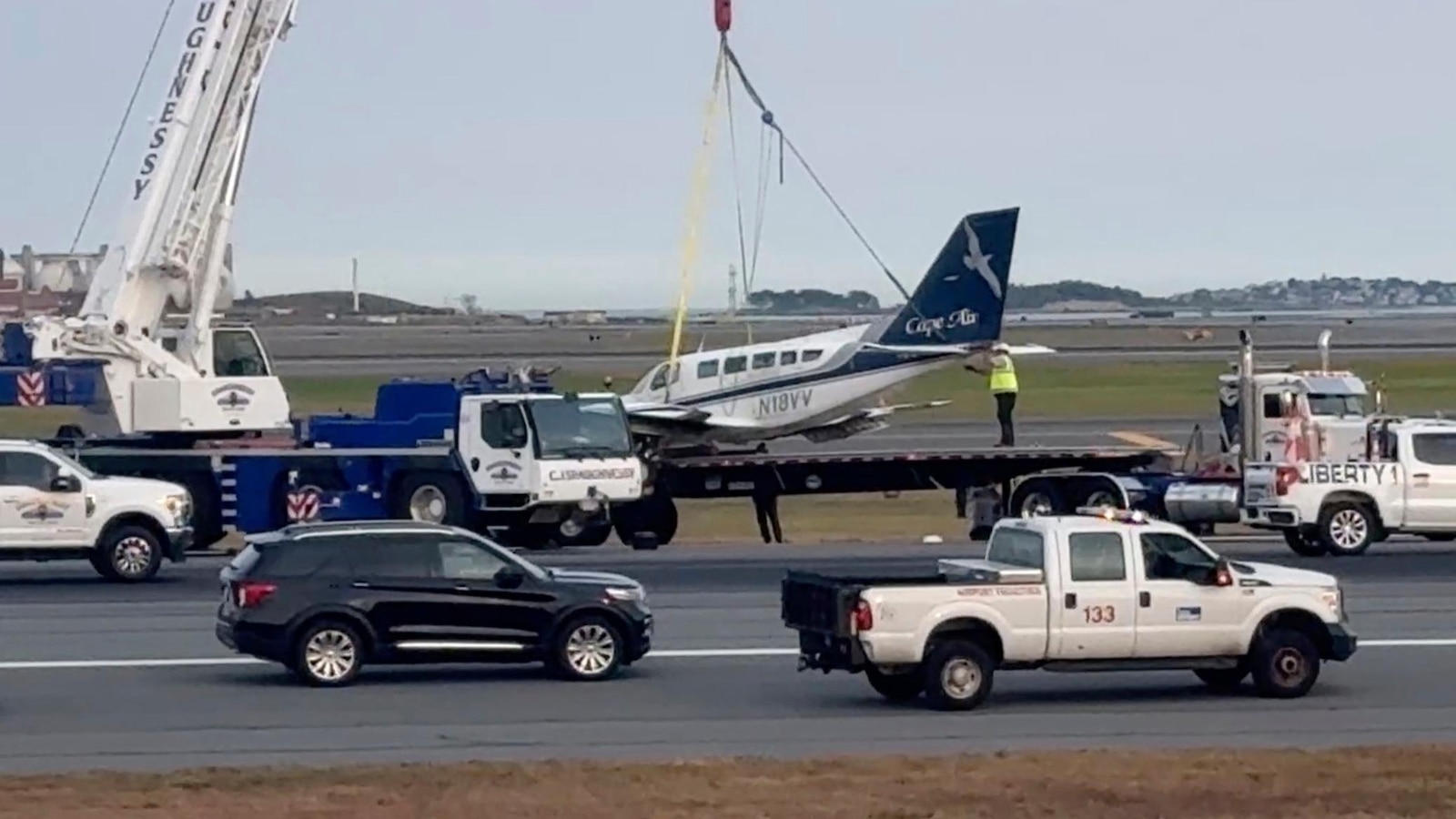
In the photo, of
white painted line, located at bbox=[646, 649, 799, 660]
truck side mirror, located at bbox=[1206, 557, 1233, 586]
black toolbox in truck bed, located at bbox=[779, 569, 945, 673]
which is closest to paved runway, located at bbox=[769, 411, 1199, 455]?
white painted line, located at bbox=[646, 649, 799, 660]

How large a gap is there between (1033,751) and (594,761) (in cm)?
311

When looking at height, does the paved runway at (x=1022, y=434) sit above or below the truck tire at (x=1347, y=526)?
above

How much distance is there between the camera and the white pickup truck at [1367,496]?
3403 centimetres

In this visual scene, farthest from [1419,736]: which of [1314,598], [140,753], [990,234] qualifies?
[990,234]

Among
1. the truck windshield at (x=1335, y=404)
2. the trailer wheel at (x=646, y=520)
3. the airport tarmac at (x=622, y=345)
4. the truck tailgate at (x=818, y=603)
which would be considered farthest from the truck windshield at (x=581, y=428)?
the airport tarmac at (x=622, y=345)

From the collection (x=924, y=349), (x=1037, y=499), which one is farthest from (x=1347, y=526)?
(x=924, y=349)

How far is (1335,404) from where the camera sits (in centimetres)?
3703

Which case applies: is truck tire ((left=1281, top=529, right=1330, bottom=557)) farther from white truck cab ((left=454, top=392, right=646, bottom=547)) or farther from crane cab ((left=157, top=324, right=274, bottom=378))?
crane cab ((left=157, top=324, right=274, bottom=378))

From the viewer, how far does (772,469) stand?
1469 inches

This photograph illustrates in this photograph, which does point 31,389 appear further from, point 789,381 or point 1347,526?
point 1347,526

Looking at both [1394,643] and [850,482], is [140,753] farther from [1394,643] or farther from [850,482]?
[850,482]

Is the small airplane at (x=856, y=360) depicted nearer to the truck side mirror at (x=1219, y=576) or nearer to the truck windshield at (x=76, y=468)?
the truck windshield at (x=76, y=468)

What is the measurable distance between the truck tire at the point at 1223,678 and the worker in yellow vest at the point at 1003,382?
63.8ft

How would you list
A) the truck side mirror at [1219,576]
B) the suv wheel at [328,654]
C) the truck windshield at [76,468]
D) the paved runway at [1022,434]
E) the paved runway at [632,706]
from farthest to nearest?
the paved runway at [1022,434]
the truck windshield at [76,468]
the suv wheel at [328,654]
the truck side mirror at [1219,576]
the paved runway at [632,706]
